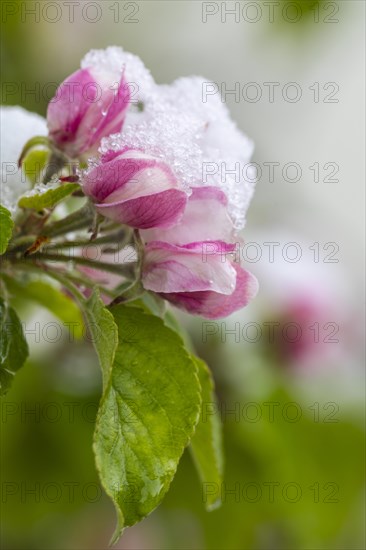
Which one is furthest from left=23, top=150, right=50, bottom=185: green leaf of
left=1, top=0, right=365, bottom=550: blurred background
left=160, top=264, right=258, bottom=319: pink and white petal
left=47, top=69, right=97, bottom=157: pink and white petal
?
left=1, top=0, right=365, bottom=550: blurred background

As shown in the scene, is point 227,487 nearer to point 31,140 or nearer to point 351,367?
point 351,367

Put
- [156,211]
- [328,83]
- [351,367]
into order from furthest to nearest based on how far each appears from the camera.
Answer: [328,83] < [351,367] < [156,211]

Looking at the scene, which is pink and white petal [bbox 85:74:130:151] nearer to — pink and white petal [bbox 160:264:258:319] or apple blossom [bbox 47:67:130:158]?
apple blossom [bbox 47:67:130:158]

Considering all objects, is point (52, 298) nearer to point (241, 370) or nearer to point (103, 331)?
point (103, 331)

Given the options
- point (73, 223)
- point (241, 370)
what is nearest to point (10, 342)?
point (73, 223)

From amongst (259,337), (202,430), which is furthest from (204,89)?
(259,337)

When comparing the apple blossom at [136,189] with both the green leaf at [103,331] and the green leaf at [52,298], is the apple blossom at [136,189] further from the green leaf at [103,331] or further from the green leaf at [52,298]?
the green leaf at [52,298]
